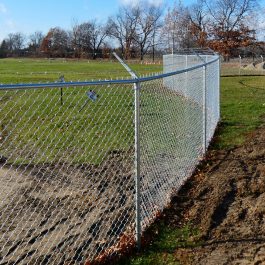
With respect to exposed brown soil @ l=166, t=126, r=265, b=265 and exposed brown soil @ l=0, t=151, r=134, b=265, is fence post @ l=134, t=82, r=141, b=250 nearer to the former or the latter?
exposed brown soil @ l=0, t=151, r=134, b=265

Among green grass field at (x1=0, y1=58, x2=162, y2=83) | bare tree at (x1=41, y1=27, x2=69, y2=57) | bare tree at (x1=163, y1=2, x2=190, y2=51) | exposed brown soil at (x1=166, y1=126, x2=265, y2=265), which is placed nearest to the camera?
exposed brown soil at (x1=166, y1=126, x2=265, y2=265)

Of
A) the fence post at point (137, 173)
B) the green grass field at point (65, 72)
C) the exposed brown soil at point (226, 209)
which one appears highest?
the fence post at point (137, 173)

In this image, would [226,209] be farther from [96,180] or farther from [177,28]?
[177,28]

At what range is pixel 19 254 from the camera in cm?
456

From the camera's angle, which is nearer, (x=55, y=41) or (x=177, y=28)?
(x=177, y=28)

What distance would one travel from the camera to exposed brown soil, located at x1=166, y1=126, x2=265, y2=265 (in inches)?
172

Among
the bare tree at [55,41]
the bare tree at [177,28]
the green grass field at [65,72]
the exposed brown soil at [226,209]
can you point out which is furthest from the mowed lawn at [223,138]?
the bare tree at [55,41]

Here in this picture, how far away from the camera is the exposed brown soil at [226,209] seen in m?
4.36

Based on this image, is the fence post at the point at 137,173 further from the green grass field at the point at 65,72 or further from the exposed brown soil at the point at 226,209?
the green grass field at the point at 65,72

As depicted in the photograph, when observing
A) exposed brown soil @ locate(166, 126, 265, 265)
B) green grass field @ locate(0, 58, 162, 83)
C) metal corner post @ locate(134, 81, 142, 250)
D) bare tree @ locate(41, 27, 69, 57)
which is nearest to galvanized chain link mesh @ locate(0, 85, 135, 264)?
metal corner post @ locate(134, 81, 142, 250)

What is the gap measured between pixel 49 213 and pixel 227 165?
3.09 meters

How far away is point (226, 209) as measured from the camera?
5.43 metres

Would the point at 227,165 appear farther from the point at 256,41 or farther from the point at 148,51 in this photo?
the point at 148,51

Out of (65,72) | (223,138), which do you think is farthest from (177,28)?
(223,138)
